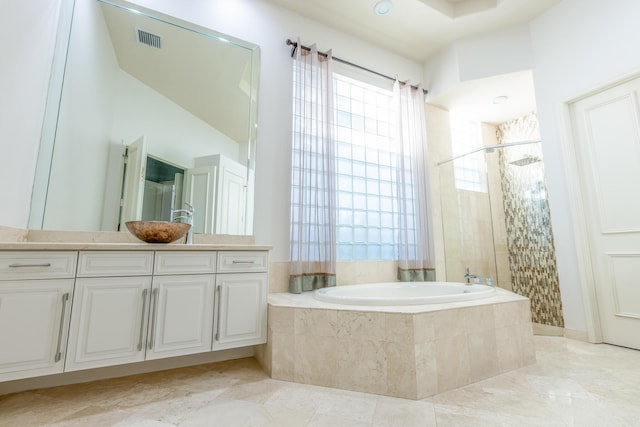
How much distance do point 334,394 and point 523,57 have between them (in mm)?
3556

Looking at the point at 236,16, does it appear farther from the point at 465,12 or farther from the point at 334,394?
A: the point at 334,394

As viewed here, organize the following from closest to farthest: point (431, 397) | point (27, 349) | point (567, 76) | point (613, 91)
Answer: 1. point (27, 349)
2. point (431, 397)
3. point (613, 91)
4. point (567, 76)

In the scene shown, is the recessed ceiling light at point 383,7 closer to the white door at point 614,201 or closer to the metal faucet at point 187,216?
the white door at point 614,201

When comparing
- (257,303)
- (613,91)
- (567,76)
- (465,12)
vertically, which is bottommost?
(257,303)

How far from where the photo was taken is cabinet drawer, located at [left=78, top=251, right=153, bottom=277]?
147 cm

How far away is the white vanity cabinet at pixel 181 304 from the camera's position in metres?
1.58

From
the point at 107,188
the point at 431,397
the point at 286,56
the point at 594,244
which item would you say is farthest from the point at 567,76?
the point at 107,188

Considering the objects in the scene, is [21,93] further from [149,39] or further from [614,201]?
[614,201]

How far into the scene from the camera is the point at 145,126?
2.07m

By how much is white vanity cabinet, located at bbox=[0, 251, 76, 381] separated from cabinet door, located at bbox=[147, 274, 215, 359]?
0.37 meters

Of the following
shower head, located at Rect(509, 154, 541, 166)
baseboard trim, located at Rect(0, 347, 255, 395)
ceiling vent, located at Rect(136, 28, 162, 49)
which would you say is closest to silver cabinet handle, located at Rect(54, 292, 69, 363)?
baseboard trim, located at Rect(0, 347, 255, 395)

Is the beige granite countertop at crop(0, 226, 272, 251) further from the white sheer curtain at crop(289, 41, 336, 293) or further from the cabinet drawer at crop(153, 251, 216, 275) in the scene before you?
the white sheer curtain at crop(289, 41, 336, 293)

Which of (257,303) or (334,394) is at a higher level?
(257,303)

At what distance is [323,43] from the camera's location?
2.91m
